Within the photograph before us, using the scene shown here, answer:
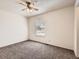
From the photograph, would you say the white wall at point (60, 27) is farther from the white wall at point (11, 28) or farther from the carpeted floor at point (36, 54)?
the white wall at point (11, 28)

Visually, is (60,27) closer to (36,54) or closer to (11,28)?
(36,54)

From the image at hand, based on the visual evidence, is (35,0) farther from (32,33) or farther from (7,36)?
(32,33)

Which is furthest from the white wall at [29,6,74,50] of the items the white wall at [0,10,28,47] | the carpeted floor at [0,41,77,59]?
the white wall at [0,10,28,47]

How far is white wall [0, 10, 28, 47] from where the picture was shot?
367 centimetres

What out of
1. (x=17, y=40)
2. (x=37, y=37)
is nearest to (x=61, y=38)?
(x=37, y=37)

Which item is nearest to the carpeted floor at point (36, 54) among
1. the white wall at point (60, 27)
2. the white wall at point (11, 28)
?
the white wall at point (60, 27)

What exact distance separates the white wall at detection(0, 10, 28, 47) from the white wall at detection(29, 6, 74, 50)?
1.95 metres

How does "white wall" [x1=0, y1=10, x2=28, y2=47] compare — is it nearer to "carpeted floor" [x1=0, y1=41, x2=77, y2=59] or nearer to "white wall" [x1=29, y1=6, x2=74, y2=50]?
"carpeted floor" [x1=0, y1=41, x2=77, y2=59]

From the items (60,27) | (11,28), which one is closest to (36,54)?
(60,27)

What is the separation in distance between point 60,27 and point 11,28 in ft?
11.0

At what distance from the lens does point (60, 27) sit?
3.53 metres

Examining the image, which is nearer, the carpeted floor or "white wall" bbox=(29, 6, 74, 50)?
the carpeted floor

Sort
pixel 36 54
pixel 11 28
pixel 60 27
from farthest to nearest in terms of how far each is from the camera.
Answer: pixel 11 28
pixel 60 27
pixel 36 54

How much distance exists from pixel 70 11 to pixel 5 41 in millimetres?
4329
